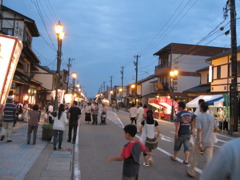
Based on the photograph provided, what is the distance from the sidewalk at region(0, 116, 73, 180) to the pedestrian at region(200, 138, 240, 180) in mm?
5396

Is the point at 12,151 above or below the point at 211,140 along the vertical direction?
below

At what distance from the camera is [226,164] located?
5.25 ft

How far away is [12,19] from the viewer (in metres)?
26.0

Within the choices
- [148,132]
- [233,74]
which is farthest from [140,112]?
[233,74]

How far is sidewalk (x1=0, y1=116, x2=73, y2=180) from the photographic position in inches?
263

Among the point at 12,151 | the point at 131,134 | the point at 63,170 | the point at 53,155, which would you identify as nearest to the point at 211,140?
the point at 131,134

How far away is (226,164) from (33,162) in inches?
289

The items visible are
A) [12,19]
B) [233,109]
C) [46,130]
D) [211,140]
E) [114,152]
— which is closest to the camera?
[211,140]

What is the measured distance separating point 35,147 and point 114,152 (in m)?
3.04

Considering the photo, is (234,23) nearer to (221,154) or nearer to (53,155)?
(53,155)

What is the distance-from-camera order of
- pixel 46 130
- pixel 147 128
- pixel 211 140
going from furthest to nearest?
pixel 46 130, pixel 147 128, pixel 211 140

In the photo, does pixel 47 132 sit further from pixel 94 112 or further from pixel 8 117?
pixel 94 112

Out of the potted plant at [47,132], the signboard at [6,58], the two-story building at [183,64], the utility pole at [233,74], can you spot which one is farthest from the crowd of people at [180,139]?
the two-story building at [183,64]

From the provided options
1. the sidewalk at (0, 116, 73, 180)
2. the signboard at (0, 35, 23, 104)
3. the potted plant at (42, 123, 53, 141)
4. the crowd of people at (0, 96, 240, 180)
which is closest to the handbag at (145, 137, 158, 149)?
the crowd of people at (0, 96, 240, 180)
